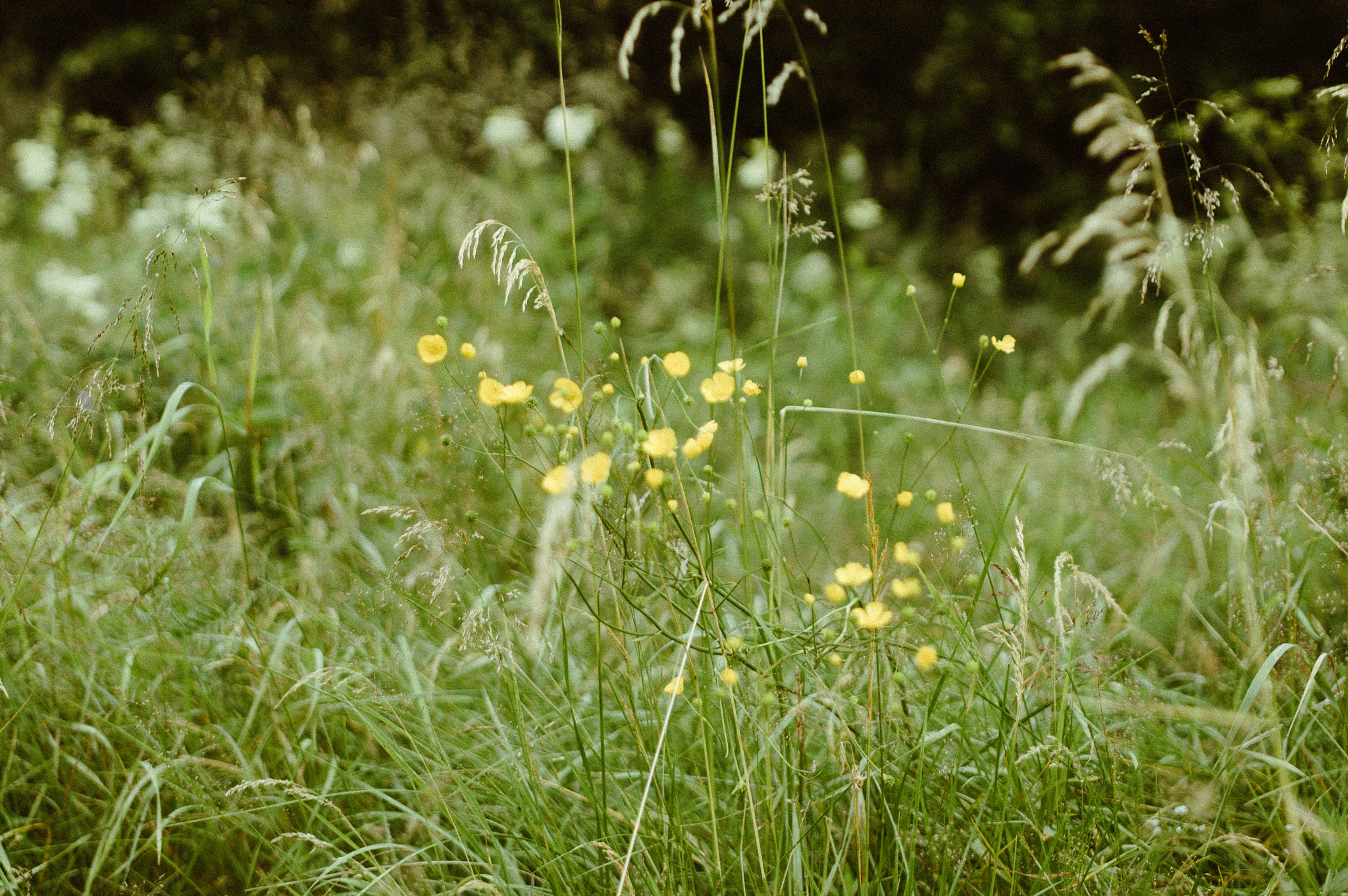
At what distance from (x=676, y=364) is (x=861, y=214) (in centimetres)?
253

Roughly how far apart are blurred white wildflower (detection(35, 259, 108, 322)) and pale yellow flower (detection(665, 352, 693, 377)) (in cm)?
218

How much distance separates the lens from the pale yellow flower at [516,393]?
915mm

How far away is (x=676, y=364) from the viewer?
992 millimetres

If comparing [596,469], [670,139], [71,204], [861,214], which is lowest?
[596,469]

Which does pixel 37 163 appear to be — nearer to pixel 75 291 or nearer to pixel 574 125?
pixel 75 291

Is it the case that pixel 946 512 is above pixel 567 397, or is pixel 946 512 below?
below

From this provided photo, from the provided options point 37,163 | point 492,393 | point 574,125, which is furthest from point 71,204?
point 492,393

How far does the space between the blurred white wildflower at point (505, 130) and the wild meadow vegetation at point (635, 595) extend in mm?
339

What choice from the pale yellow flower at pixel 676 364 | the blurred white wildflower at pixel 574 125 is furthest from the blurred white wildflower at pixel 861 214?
the pale yellow flower at pixel 676 364

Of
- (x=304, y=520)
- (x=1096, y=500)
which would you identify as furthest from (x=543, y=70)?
(x=1096, y=500)

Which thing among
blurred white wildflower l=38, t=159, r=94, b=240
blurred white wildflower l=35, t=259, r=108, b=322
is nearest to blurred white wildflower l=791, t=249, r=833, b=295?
blurred white wildflower l=35, t=259, r=108, b=322

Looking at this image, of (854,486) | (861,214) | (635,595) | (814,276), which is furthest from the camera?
(814,276)

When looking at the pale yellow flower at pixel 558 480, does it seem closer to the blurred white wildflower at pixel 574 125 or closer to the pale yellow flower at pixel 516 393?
the pale yellow flower at pixel 516 393

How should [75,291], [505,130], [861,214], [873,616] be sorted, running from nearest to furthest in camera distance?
[873,616] < [75,291] < [505,130] < [861,214]
